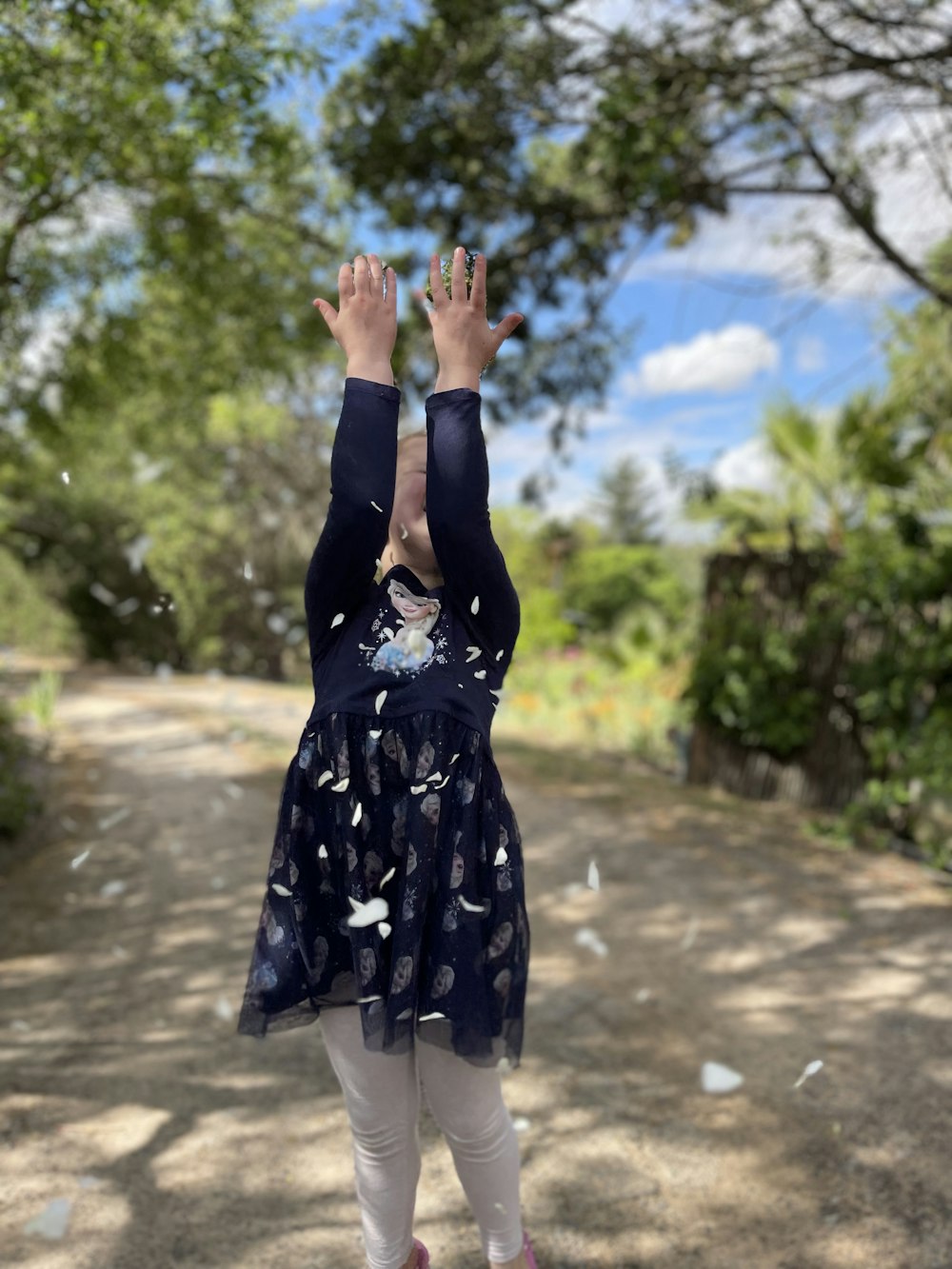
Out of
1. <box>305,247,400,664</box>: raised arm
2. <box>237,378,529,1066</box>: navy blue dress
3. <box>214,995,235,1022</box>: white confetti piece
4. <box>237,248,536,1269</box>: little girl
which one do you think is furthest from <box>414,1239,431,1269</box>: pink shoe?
<box>214,995,235,1022</box>: white confetti piece

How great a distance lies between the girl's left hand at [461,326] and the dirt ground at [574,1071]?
6.05 ft

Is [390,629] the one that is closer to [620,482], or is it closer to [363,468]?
[363,468]

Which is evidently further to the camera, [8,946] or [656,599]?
[656,599]

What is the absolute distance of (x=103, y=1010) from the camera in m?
3.38

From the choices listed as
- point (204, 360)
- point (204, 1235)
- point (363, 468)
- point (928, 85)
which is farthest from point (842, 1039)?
point (204, 360)

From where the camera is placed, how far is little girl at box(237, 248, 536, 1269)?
1613 millimetres

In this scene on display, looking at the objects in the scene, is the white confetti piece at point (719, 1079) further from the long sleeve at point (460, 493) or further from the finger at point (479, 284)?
the finger at point (479, 284)

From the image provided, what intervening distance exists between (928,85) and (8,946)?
578cm

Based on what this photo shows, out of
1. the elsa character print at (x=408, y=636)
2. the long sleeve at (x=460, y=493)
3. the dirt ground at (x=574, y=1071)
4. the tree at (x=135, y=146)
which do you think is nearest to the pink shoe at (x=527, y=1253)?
the dirt ground at (x=574, y=1071)

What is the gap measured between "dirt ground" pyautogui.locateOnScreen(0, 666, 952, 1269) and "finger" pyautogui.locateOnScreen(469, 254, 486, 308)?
6.35 ft

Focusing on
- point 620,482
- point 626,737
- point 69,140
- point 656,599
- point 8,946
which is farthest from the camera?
point 620,482

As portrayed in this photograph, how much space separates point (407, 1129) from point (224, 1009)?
1838 mm

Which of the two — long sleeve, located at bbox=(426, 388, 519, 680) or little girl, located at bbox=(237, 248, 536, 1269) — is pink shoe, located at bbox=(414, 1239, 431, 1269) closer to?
little girl, located at bbox=(237, 248, 536, 1269)

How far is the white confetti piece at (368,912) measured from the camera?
164 cm
